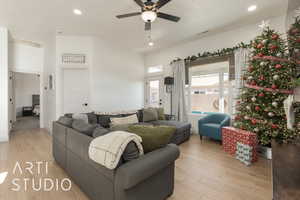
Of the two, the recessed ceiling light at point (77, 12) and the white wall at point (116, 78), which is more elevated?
the recessed ceiling light at point (77, 12)

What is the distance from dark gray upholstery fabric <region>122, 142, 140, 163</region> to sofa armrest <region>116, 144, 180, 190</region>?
1.9 inches

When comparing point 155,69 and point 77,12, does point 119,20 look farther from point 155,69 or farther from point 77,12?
point 155,69

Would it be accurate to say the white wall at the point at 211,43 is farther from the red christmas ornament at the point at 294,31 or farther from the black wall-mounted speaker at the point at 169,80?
the red christmas ornament at the point at 294,31

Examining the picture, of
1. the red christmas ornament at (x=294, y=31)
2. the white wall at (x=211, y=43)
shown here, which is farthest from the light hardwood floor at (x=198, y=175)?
the white wall at (x=211, y=43)

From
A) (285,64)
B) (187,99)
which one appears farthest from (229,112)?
(285,64)

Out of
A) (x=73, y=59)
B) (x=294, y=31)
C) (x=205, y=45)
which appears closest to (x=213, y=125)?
(x=294, y=31)

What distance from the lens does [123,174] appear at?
45.9 inches

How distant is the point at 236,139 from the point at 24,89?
1045 cm

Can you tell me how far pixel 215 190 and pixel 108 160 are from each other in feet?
5.10

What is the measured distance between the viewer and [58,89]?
4230 mm

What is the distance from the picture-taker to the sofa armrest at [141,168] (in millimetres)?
1157

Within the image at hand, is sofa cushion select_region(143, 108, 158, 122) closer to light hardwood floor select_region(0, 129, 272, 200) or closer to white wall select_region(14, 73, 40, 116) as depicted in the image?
light hardwood floor select_region(0, 129, 272, 200)

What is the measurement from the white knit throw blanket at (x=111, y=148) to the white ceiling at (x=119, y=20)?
269 cm

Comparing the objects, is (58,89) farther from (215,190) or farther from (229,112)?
(229,112)
